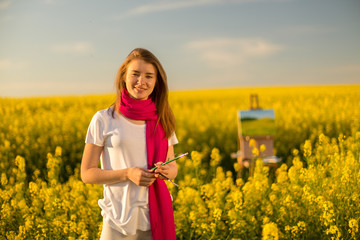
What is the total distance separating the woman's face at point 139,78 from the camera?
200 cm

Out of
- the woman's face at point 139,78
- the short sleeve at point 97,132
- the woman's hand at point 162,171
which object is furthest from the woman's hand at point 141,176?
the woman's face at point 139,78

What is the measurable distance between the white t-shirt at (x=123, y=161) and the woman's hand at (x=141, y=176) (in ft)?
0.31

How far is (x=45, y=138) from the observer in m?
7.59

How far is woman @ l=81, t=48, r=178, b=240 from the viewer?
6.43ft

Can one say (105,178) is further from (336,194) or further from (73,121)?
(73,121)

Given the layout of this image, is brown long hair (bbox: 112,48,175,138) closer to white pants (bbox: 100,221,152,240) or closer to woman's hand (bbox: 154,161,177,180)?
woman's hand (bbox: 154,161,177,180)

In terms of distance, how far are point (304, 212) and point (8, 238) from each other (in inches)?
99.1

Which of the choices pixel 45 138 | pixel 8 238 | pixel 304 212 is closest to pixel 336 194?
pixel 304 212

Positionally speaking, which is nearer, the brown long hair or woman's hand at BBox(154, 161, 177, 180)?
woman's hand at BBox(154, 161, 177, 180)

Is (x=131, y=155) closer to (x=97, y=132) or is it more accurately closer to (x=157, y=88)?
(x=97, y=132)

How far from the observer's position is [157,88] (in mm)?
2143

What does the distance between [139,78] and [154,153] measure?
14.3 inches

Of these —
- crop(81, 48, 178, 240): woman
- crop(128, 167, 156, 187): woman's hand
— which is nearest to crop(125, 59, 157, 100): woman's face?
crop(81, 48, 178, 240): woman

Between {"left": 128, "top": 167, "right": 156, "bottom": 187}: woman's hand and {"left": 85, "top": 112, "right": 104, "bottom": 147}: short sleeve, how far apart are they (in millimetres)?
222
